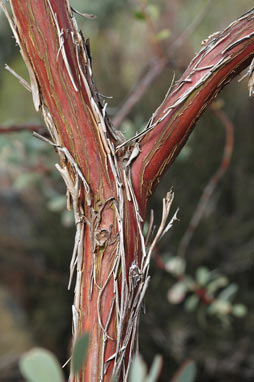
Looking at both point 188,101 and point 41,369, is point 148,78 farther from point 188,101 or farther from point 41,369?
point 41,369

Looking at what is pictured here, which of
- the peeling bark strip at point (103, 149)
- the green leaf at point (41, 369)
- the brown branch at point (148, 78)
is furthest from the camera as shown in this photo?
the brown branch at point (148, 78)

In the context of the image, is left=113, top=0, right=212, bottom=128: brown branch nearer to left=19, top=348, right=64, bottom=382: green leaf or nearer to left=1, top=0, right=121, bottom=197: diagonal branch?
left=1, top=0, right=121, bottom=197: diagonal branch

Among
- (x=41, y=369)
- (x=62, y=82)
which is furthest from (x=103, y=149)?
(x=41, y=369)

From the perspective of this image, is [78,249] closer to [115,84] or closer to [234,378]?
[234,378]

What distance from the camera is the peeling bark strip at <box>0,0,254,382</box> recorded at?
0.39 m

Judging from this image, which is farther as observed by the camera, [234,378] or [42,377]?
[234,378]

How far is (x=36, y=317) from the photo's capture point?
226 cm

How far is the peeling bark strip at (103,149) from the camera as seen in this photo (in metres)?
0.39

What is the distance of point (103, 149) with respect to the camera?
0.41 meters

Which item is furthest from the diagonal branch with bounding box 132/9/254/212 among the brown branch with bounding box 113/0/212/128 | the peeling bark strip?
the brown branch with bounding box 113/0/212/128

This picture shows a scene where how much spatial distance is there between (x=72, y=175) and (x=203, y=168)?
189cm

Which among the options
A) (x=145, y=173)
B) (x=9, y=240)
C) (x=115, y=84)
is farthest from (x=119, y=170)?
(x=115, y=84)

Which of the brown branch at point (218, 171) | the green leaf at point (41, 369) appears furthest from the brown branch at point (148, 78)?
the green leaf at point (41, 369)

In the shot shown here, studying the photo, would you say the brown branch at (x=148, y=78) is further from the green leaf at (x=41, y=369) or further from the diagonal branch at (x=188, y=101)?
the green leaf at (x=41, y=369)
